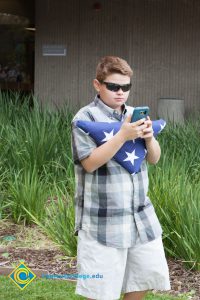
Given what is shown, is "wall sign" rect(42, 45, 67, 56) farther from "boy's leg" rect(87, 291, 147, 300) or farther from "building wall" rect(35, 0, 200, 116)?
"boy's leg" rect(87, 291, 147, 300)

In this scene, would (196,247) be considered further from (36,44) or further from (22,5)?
(22,5)

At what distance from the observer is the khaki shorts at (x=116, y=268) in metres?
3.09

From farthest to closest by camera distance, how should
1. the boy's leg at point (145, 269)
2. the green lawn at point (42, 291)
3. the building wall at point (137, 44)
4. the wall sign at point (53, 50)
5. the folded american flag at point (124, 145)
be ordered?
1. the wall sign at point (53, 50)
2. the building wall at point (137, 44)
3. the green lawn at point (42, 291)
4. the boy's leg at point (145, 269)
5. the folded american flag at point (124, 145)

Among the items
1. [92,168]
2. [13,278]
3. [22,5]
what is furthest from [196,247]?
[22,5]

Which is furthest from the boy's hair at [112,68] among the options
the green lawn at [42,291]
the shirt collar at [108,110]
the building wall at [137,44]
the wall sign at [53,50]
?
the wall sign at [53,50]

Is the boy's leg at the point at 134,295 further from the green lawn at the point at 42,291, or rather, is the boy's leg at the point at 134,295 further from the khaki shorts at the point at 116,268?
the green lawn at the point at 42,291

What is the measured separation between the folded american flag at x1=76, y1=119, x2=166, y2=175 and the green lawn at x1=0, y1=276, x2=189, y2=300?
57.9 inches

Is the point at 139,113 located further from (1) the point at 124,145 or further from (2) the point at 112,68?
(2) the point at 112,68

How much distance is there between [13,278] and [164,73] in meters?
8.16

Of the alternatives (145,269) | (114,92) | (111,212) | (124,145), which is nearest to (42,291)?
(145,269)

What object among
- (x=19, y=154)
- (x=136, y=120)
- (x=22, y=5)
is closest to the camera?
(x=136, y=120)

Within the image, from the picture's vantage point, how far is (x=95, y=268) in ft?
10.1

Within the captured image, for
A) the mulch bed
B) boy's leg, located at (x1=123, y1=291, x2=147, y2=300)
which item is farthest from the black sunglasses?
the mulch bed

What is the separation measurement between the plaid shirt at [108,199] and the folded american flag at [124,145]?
0.10ft
